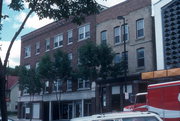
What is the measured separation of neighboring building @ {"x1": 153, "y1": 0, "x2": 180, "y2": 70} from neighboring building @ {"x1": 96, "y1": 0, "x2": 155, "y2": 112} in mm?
933

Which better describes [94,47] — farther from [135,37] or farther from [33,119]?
[33,119]

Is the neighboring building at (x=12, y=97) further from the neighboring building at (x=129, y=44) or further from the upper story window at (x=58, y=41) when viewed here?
the neighboring building at (x=129, y=44)

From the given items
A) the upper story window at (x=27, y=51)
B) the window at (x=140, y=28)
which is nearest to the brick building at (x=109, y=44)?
the window at (x=140, y=28)

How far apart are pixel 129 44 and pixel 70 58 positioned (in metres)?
10.7

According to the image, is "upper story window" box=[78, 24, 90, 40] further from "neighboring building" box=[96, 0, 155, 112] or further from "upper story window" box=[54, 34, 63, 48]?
"upper story window" box=[54, 34, 63, 48]

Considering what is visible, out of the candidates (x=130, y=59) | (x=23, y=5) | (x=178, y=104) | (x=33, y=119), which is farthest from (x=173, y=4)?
(x=33, y=119)

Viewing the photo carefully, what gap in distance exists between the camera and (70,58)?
39.8m

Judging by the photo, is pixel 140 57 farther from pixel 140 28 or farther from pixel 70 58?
pixel 70 58

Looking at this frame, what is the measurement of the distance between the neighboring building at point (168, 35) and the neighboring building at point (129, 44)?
3.06ft

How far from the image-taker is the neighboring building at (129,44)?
29844 mm

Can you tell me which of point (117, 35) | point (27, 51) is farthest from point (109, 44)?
point (27, 51)

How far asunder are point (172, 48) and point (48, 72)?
15.3 metres

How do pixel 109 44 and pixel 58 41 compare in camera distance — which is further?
pixel 58 41

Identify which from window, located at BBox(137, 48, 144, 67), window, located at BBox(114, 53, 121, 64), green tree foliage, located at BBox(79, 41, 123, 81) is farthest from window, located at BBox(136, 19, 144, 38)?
green tree foliage, located at BBox(79, 41, 123, 81)
